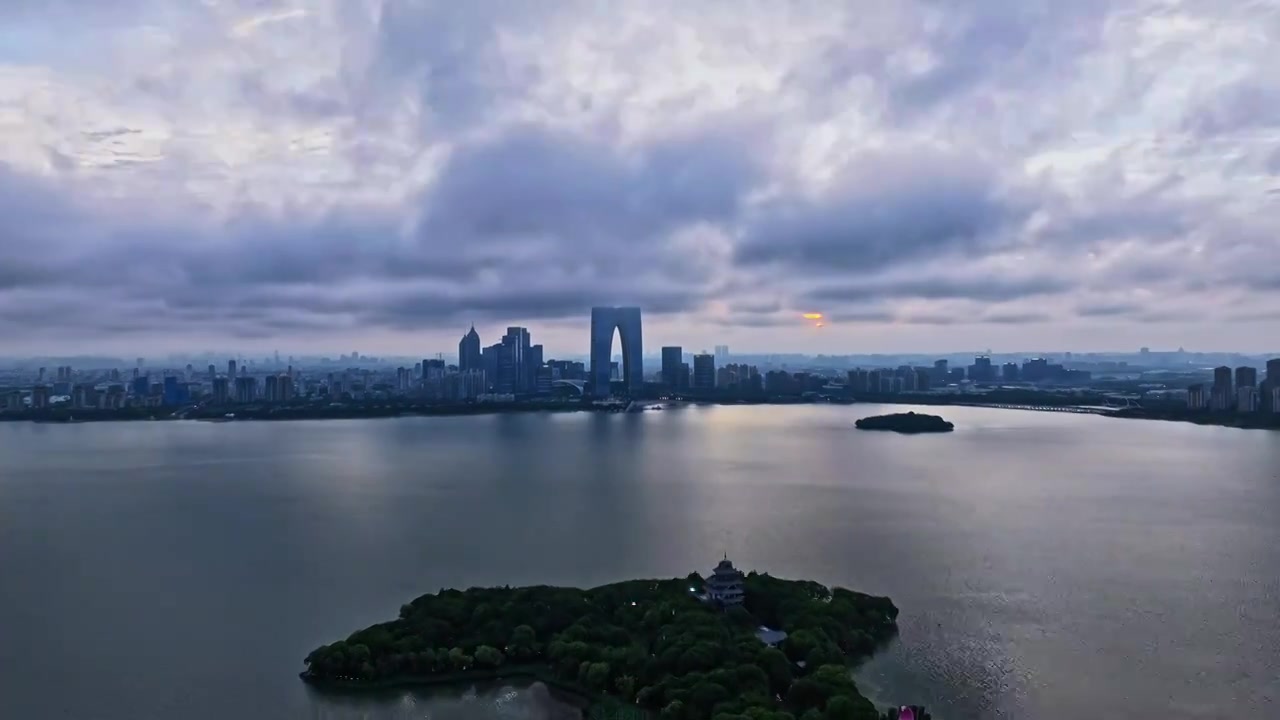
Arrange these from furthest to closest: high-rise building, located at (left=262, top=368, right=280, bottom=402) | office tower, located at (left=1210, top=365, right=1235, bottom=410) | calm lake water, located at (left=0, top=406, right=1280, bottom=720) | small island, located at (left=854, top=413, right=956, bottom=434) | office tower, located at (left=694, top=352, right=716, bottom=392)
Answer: office tower, located at (left=694, top=352, right=716, bottom=392), high-rise building, located at (left=262, top=368, right=280, bottom=402), office tower, located at (left=1210, top=365, right=1235, bottom=410), small island, located at (left=854, top=413, right=956, bottom=434), calm lake water, located at (left=0, top=406, right=1280, bottom=720)

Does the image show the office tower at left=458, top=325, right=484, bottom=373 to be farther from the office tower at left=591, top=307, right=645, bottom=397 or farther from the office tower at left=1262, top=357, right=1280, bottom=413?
the office tower at left=1262, top=357, right=1280, bottom=413

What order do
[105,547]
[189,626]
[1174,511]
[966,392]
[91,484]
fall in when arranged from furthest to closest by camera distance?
[966,392], [91,484], [1174,511], [105,547], [189,626]

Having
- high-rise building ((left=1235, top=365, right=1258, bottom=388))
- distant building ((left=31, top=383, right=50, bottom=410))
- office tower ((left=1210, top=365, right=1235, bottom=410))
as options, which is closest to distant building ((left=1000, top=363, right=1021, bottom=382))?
high-rise building ((left=1235, top=365, right=1258, bottom=388))

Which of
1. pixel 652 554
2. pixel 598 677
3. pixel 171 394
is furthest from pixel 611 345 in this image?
pixel 598 677

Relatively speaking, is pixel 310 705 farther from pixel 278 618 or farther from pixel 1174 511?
pixel 1174 511

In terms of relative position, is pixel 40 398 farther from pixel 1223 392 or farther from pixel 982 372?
pixel 982 372

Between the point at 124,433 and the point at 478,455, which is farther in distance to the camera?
the point at 124,433

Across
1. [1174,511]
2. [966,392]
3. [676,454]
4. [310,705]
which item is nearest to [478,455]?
[676,454]
